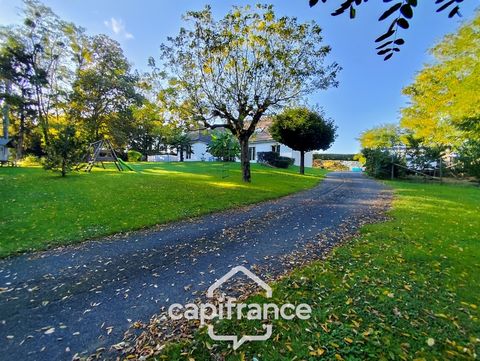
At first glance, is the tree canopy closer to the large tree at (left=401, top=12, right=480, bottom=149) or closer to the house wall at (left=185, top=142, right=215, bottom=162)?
the large tree at (left=401, top=12, right=480, bottom=149)

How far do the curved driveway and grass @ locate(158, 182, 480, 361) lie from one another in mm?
843

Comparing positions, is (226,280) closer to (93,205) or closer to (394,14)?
(394,14)

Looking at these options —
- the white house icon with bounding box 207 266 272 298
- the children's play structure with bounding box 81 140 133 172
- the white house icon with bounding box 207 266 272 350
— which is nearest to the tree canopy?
the white house icon with bounding box 207 266 272 350

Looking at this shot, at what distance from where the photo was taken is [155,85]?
45.4 ft

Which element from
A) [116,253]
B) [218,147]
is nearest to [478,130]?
[116,253]

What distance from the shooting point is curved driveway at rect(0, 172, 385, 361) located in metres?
2.96

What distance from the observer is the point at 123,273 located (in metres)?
4.43

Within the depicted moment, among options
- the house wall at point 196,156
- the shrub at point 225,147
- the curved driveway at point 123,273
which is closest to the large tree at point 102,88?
the house wall at point 196,156

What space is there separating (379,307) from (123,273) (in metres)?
4.07

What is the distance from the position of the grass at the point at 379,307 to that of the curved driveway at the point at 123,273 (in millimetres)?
843

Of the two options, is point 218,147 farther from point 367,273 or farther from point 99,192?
point 367,273

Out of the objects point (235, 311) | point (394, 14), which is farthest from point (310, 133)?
point (394, 14)

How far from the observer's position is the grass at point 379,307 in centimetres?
265

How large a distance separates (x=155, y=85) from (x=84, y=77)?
21618 millimetres
